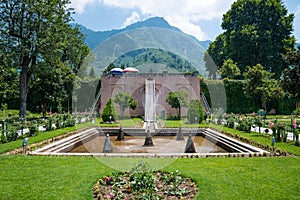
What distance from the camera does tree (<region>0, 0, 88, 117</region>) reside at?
744 inches

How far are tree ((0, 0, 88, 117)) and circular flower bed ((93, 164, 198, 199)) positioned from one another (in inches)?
627

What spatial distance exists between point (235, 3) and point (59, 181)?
130ft

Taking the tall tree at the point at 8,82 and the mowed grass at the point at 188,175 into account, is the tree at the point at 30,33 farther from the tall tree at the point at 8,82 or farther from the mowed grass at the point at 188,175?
the mowed grass at the point at 188,175

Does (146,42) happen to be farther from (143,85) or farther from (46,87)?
(143,85)

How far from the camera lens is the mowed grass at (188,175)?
493cm

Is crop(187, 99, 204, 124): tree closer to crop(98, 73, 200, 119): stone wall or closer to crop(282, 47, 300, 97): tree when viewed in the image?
crop(282, 47, 300, 97): tree

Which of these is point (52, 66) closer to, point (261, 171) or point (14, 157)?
point (14, 157)

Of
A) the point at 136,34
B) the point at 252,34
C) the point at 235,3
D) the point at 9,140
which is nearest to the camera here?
the point at 136,34

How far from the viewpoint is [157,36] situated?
6141mm

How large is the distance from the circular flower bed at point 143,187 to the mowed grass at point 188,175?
0.67 feet

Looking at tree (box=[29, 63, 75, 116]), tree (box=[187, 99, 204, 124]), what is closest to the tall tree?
tree (box=[29, 63, 75, 116])

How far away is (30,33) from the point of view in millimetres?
19531

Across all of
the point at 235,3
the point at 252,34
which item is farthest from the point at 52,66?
the point at 235,3

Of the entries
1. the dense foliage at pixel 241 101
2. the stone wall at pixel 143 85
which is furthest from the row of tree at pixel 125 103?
the dense foliage at pixel 241 101
